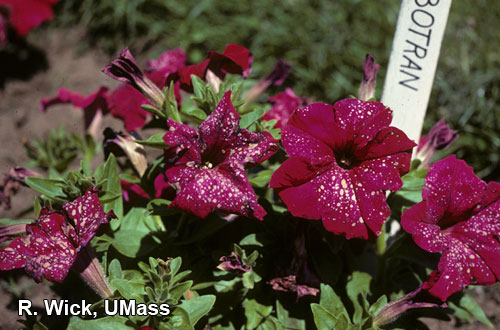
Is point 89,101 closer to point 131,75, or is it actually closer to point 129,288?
point 131,75

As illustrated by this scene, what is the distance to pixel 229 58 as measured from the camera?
1415 millimetres

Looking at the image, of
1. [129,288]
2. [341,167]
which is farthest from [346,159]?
[129,288]

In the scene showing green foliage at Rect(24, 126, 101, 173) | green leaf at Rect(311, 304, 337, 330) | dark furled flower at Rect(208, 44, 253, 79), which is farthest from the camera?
green foliage at Rect(24, 126, 101, 173)

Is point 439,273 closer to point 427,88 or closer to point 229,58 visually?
point 427,88

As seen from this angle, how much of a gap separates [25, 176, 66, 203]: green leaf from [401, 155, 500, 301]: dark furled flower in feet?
3.03

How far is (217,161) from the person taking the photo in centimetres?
121

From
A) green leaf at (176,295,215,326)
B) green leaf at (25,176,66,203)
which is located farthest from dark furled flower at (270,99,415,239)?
green leaf at (25,176,66,203)

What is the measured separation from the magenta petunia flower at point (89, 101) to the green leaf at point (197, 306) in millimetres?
886

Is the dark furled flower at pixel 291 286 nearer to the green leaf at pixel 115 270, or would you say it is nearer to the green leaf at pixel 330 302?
the green leaf at pixel 330 302

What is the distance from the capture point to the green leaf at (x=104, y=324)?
111 cm

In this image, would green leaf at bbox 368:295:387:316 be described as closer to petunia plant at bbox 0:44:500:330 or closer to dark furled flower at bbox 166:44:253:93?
petunia plant at bbox 0:44:500:330

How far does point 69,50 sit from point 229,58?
2.44m

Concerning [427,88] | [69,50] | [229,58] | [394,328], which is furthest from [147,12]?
[394,328]

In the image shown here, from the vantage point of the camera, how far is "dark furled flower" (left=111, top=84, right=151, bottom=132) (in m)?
1.58
